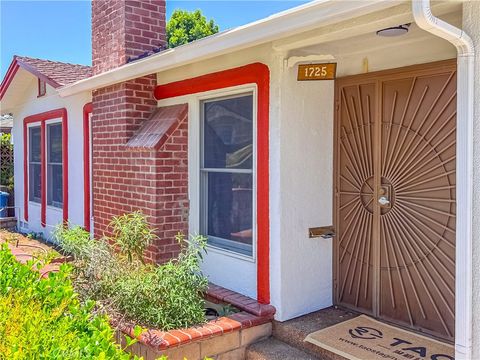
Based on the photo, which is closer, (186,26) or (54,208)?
(54,208)

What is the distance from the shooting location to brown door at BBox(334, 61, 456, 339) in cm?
384

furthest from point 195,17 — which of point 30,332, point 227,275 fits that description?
point 30,332

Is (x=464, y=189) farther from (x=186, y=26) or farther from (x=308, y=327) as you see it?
(x=186, y=26)

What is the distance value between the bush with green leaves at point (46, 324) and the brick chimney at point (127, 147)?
2009 mm

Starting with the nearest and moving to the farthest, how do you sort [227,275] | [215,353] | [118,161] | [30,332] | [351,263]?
[30,332]
[215,353]
[351,263]
[227,275]
[118,161]

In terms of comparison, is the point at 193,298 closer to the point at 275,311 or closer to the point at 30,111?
the point at 275,311

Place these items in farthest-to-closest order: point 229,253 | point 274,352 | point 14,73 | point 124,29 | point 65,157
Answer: point 14,73 → point 65,157 → point 124,29 → point 229,253 → point 274,352

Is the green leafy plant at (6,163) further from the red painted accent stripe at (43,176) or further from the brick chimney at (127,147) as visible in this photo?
the brick chimney at (127,147)

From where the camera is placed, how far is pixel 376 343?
3.80 m

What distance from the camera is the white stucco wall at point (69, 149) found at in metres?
7.80

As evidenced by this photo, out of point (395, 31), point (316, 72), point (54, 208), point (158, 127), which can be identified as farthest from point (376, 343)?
point (54, 208)

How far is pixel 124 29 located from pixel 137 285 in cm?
360

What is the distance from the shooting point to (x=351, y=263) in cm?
460

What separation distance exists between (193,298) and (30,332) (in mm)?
1946
